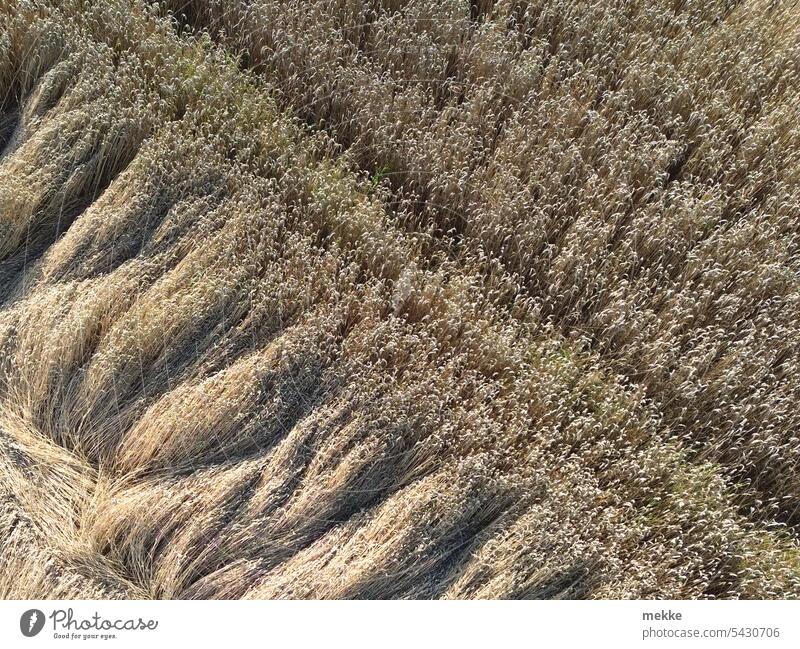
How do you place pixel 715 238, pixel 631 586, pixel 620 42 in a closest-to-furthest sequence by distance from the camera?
pixel 631 586
pixel 715 238
pixel 620 42

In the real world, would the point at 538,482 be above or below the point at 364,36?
below

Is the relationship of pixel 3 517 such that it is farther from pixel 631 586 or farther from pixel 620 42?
pixel 620 42

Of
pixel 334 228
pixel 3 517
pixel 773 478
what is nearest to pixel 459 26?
pixel 334 228

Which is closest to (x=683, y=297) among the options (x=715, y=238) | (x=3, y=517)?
(x=715, y=238)

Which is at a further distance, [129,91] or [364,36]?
[364,36]

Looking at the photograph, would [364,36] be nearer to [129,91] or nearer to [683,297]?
[129,91]

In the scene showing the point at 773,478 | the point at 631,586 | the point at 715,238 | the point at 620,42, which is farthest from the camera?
the point at 620,42

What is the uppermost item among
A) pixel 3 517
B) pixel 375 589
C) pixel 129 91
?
pixel 129 91
